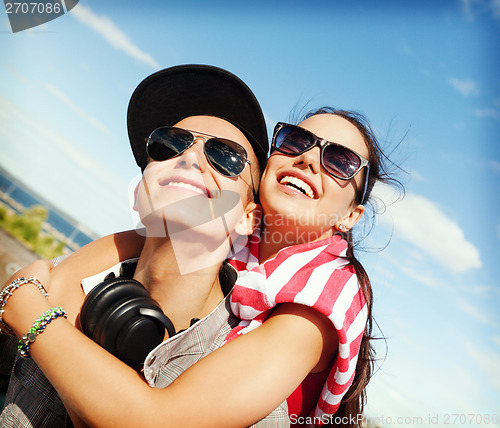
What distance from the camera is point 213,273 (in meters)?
2.61

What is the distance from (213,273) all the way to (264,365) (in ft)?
2.94

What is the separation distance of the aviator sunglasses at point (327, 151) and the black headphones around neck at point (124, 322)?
4.71 feet

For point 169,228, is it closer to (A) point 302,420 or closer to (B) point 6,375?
(A) point 302,420

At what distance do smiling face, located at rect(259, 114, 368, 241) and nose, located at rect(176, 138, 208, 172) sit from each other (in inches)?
17.9

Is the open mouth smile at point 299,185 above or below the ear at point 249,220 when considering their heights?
above

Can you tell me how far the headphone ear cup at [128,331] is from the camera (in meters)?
1.97

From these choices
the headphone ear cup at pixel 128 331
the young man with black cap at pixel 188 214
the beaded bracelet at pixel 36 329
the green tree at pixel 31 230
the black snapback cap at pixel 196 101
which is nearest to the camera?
the beaded bracelet at pixel 36 329

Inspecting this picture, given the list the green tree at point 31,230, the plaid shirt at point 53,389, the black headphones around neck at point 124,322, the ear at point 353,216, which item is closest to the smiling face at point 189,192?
the black headphones around neck at point 124,322

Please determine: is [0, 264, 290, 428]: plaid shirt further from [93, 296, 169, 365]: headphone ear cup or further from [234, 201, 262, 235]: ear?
[234, 201, 262, 235]: ear

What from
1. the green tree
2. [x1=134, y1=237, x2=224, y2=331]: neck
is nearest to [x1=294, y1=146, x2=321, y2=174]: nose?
[x1=134, y1=237, x2=224, y2=331]: neck

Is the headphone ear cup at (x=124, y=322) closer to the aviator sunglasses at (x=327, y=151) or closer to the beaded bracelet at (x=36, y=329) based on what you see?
the beaded bracelet at (x=36, y=329)

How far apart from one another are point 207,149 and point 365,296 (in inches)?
55.2

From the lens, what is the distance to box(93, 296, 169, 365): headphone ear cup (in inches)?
77.5

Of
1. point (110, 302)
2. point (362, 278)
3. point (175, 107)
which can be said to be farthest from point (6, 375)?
point (362, 278)
